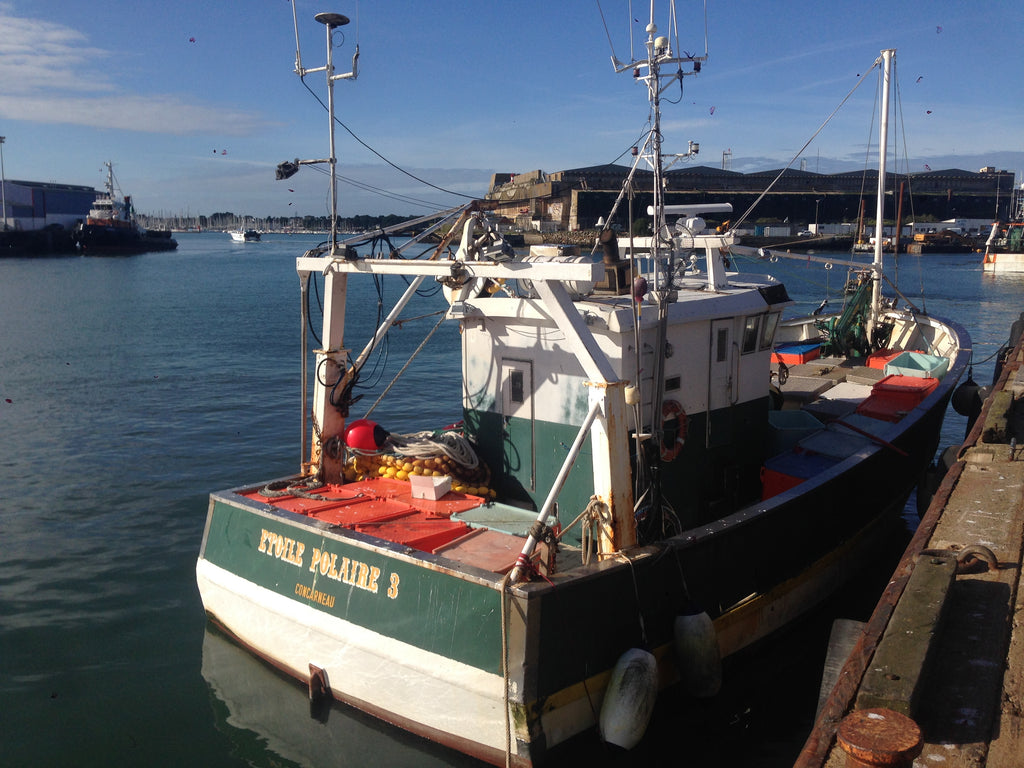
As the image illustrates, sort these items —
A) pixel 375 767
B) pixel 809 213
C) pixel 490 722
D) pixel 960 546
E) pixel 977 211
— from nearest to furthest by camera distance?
pixel 960 546 < pixel 490 722 < pixel 375 767 < pixel 809 213 < pixel 977 211

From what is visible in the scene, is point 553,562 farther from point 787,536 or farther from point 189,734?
point 189,734

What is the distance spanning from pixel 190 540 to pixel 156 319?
100 ft

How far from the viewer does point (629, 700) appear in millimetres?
6461

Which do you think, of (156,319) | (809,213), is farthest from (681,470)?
(809,213)

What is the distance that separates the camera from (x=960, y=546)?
5750mm

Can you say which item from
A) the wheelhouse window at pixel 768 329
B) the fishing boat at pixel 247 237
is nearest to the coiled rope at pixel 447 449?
the wheelhouse window at pixel 768 329

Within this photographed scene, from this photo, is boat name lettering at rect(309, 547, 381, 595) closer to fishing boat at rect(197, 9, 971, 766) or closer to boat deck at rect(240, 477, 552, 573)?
fishing boat at rect(197, 9, 971, 766)

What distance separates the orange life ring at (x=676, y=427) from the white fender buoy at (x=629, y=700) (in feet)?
6.89

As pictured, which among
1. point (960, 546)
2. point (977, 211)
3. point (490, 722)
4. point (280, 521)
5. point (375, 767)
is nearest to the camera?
point (960, 546)

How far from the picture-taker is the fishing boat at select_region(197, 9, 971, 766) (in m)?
6.40

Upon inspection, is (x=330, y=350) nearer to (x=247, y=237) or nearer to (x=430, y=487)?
(x=430, y=487)

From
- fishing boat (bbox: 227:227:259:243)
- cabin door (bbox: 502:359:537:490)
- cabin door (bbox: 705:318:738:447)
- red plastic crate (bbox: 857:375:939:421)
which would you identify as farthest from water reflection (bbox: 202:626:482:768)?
fishing boat (bbox: 227:227:259:243)

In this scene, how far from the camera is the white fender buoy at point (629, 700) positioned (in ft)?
21.1

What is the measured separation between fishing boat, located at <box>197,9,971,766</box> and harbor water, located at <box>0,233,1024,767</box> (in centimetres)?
57
